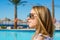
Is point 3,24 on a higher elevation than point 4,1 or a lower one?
lower

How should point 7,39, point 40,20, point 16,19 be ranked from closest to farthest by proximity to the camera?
point 40,20 → point 7,39 → point 16,19

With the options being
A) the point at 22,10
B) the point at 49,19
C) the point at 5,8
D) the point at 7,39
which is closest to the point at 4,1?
the point at 5,8

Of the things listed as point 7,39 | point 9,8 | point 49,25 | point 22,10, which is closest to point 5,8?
point 9,8

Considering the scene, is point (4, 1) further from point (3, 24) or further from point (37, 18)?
point (37, 18)

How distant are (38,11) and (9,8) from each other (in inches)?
552

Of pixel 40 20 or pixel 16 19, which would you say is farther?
pixel 16 19

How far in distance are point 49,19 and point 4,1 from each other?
576 inches

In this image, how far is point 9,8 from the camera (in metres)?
15.4

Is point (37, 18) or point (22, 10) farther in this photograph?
point (22, 10)

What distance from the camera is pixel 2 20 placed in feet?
50.2

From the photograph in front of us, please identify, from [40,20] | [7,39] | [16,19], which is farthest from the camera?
[16,19]

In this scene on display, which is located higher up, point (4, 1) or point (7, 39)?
point (4, 1)

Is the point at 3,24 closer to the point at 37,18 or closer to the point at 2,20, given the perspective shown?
the point at 2,20

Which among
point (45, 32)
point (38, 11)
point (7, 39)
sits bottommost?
point (7, 39)
